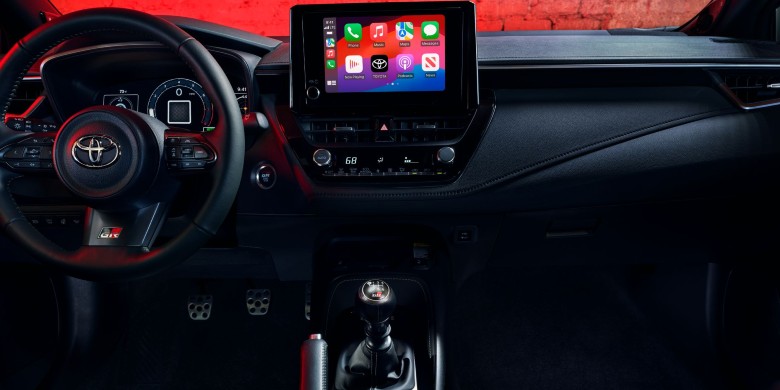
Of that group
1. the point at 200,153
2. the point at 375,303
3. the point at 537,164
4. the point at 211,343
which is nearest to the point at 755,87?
the point at 537,164

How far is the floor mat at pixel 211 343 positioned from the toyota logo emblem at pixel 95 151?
1003 mm

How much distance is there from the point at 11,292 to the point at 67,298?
0.52ft

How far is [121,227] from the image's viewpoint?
1.09 metres

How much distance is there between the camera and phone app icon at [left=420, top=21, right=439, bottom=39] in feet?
4.18

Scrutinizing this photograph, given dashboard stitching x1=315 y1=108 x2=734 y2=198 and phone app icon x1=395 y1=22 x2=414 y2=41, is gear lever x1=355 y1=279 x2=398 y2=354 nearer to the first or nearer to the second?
dashboard stitching x1=315 y1=108 x2=734 y2=198

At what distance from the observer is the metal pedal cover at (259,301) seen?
6.34ft

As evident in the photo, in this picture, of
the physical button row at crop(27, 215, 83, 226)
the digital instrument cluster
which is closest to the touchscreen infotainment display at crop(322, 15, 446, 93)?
the digital instrument cluster

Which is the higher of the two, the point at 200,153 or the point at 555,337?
the point at 200,153

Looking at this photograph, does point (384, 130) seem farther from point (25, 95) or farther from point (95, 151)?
point (25, 95)

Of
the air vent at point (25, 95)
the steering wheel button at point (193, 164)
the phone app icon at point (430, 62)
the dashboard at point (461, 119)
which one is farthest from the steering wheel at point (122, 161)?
the phone app icon at point (430, 62)

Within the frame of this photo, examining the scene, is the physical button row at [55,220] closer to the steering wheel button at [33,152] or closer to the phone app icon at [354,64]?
the steering wheel button at [33,152]

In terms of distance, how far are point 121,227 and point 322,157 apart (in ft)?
1.53

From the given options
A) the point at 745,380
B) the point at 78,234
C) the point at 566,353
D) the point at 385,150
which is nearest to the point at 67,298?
the point at 78,234

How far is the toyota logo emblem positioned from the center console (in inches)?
16.6
